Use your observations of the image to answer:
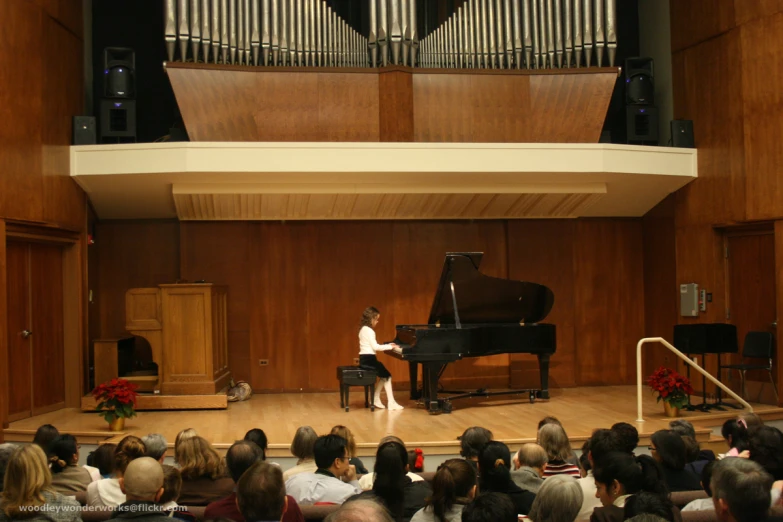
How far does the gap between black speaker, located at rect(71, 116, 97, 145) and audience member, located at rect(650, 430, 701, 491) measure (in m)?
7.29

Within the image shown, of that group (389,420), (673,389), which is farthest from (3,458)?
(673,389)

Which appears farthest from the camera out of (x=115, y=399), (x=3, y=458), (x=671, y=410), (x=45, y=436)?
(x=671, y=410)

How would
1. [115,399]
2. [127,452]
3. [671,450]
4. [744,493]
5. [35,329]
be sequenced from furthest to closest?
[35,329] → [115,399] → [127,452] → [671,450] → [744,493]

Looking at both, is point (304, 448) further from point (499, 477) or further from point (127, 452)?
point (499, 477)

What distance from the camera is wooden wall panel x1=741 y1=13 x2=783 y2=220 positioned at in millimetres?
9133

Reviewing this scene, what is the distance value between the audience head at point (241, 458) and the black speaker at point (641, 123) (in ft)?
25.0

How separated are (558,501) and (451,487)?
0.46 m

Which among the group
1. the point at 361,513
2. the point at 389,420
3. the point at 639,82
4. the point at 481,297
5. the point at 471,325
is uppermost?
the point at 639,82

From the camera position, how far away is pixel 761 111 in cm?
932

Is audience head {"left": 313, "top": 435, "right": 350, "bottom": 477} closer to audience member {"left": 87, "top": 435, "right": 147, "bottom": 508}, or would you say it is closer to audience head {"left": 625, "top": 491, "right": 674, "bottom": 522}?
audience member {"left": 87, "top": 435, "right": 147, "bottom": 508}

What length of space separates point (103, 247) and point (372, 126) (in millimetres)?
3862

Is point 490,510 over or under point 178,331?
under

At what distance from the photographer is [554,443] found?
14.9ft

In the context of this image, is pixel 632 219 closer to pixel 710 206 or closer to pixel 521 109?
pixel 710 206
